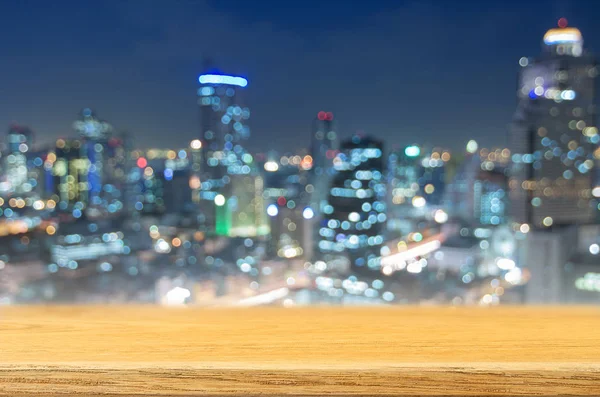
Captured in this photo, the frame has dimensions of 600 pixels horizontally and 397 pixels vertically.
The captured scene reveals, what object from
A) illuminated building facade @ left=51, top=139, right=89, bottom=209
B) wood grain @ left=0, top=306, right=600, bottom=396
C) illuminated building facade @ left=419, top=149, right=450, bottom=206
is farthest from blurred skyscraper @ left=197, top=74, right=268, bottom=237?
wood grain @ left=0, top=306, right=600, bottom=396

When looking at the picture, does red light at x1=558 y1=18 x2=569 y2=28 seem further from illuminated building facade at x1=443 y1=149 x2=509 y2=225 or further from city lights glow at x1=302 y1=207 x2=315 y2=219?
city lights glow at x1=302 y1=207 x2=315 y2=219

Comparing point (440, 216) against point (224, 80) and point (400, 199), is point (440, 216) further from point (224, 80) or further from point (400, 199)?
point (224, 80)

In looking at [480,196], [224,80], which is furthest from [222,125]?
[480,196]

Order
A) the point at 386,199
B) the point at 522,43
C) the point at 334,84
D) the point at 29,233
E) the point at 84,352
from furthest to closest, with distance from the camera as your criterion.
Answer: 1. the point at 386,199
2. the point at 29,233
3. the point at 334,84
4. the point at 522,43
5. the point at 84,352

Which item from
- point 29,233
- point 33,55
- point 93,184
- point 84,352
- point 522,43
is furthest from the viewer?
point 93,184

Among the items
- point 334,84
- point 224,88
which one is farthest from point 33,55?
point 334,84

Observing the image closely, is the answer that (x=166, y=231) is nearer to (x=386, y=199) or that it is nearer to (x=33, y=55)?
(x=33, y=55)
